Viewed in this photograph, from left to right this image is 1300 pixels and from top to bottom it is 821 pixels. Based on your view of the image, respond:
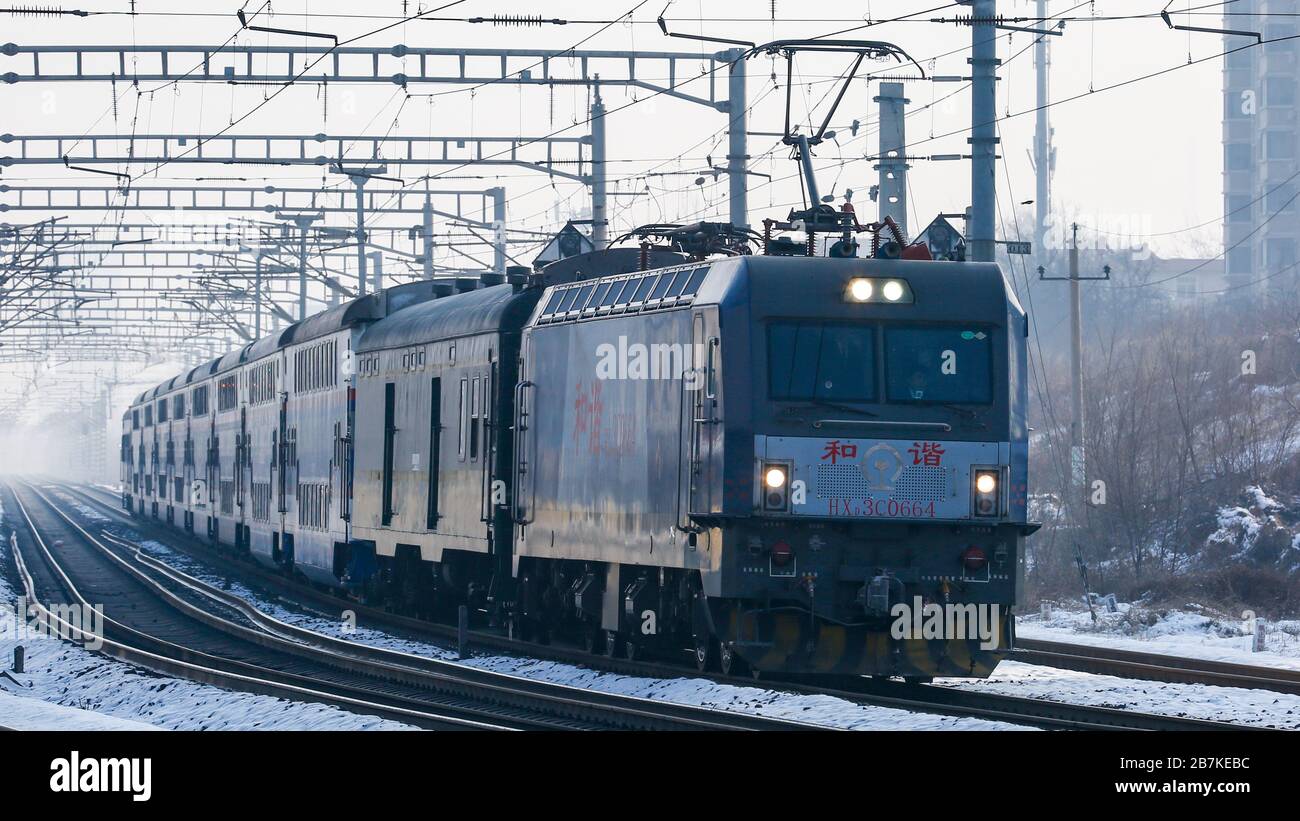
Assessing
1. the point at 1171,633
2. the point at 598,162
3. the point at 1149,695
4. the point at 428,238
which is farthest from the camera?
the point at 428,238

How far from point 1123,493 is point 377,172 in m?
17.7

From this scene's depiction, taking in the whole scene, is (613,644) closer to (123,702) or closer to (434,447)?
(123,702)

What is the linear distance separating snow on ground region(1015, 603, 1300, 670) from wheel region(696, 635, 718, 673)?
225 inches

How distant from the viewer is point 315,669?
2069 cm

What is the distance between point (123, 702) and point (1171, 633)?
43.2ft

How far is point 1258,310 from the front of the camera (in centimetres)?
6425

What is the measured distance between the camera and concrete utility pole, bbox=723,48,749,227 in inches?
1120

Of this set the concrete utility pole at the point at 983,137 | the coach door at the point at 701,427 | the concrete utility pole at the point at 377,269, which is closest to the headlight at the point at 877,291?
the coach door at the point at 701,427

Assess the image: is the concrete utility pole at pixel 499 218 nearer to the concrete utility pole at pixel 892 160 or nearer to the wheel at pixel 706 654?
the concrete utility pole at pixel 892 160

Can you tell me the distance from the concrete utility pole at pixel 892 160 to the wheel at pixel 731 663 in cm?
1352

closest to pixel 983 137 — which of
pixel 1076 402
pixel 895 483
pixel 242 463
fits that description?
pixel 895 483

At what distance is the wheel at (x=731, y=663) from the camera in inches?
660
